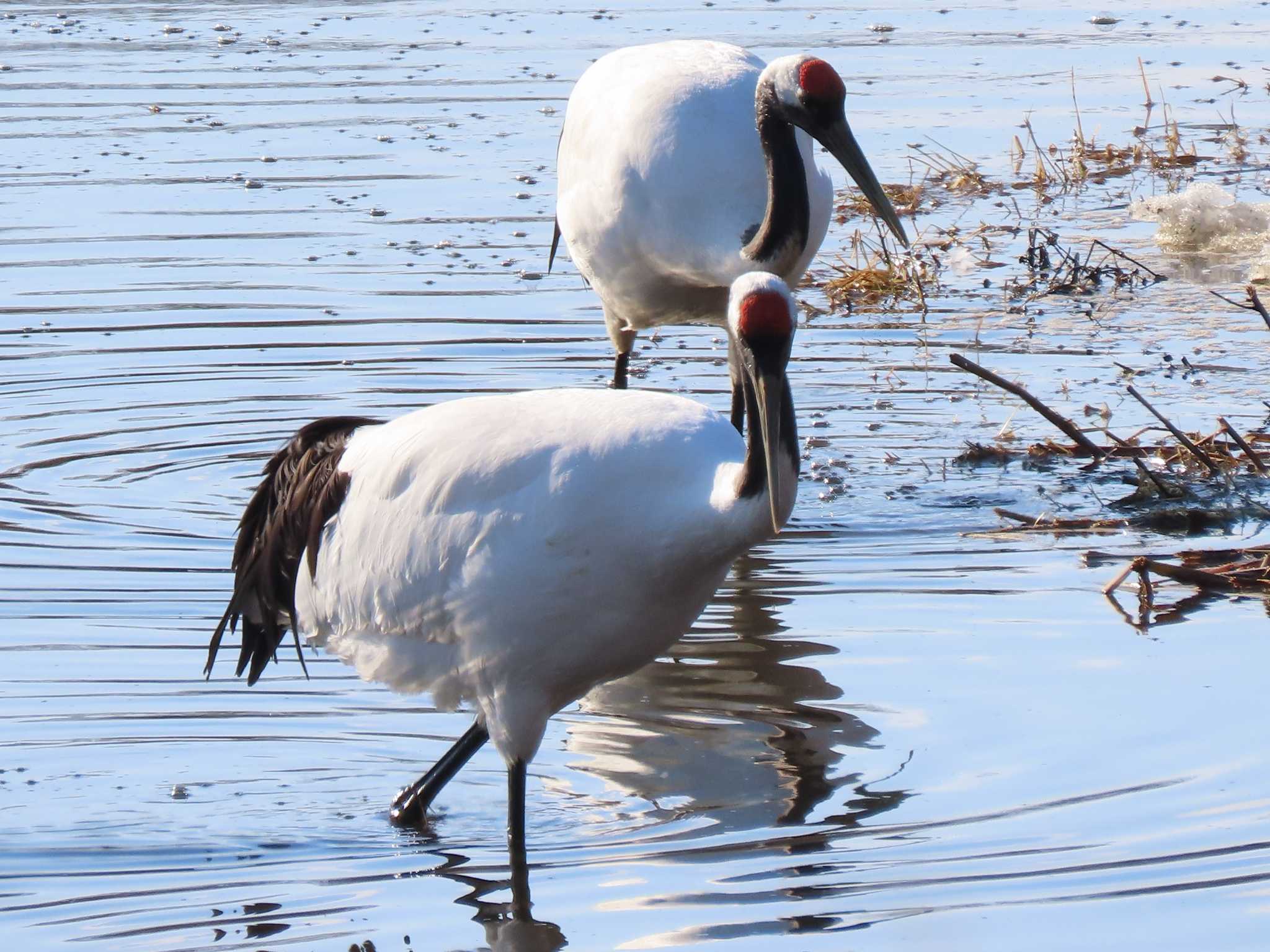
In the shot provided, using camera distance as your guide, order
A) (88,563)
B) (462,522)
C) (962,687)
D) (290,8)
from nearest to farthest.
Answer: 1. (462,522)
2. (962,687)
3. (88,563)
4. (290,8)

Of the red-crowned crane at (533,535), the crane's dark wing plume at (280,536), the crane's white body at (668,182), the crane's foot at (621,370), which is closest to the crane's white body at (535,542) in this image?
the red-crowned crane at (533,535)

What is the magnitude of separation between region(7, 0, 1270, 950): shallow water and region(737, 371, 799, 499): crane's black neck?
0.74 m

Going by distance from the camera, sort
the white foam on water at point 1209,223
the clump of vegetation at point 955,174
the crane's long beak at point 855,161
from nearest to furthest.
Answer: the crane's long beak at point 855,161 < the white foam on water at point 1209,223 < the clump of vegetation at point 955,174

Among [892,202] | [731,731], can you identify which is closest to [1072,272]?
[892,202]

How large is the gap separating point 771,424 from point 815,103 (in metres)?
2.09

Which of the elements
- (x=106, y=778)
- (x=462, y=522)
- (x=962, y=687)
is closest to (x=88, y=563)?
(x=106, y=778)

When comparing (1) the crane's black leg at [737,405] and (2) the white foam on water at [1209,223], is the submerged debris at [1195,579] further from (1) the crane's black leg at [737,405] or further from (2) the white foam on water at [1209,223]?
(2) the white foam on water at [1209,223]

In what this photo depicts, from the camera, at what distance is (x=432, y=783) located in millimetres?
4363

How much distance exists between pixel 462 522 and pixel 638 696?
99 cm

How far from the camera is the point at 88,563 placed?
5.79 m

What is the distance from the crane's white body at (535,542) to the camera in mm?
3973

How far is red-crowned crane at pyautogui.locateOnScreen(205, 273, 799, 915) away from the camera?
12.9ft

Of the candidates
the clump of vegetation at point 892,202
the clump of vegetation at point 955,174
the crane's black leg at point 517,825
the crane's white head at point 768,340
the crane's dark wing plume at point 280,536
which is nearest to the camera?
the crane's white head at point 768,340

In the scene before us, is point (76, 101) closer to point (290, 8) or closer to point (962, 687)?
point (290, 8)
